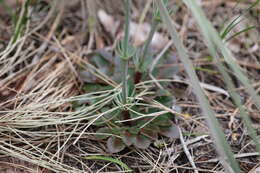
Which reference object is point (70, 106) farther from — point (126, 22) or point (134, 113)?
point (126, 22)

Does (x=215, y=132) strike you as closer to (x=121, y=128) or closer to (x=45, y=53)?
(x=121, y=128)

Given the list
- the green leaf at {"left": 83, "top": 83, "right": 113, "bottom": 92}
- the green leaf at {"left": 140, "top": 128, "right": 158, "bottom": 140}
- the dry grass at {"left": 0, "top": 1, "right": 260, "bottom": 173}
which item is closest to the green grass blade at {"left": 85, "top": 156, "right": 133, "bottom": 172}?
the dry grass at {"left": 0, "top": 1, "right": 260, "bottom": 173}

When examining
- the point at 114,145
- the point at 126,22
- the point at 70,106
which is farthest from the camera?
the point at 70,106

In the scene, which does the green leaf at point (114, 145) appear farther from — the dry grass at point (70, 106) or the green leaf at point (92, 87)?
the green leaf at point (92, 87)

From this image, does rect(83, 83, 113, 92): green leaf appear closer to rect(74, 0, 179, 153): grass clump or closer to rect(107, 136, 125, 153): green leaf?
rect(74, 0, 179, 153): grass clump

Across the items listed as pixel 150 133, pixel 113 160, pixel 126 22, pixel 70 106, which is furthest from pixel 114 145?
pixel 126 22

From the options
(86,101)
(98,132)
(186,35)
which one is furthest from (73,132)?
(186,35)
